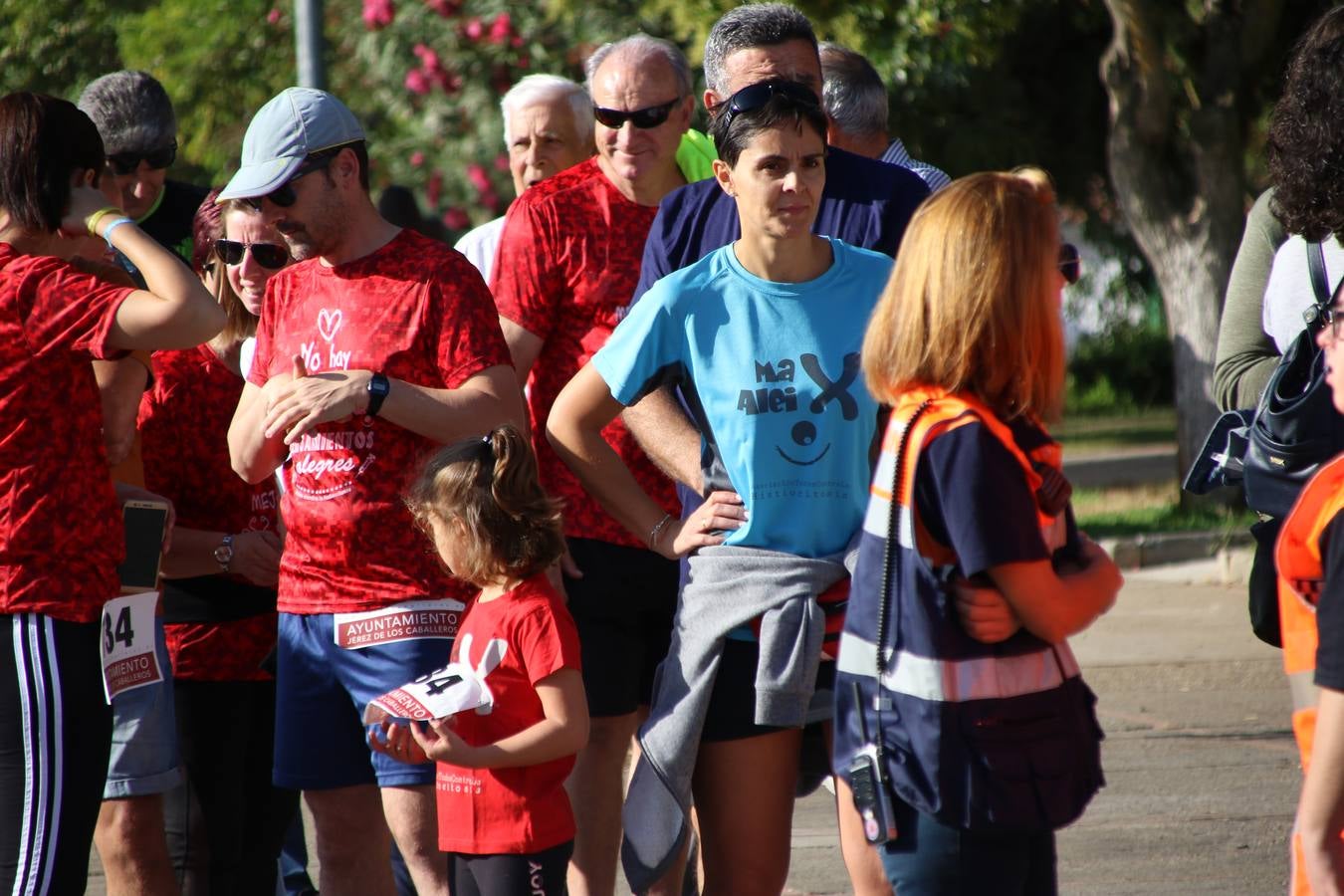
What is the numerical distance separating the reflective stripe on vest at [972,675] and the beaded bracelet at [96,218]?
186 centimetres

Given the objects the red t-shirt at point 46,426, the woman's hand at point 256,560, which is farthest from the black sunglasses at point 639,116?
the red t-shirt at point 46,426

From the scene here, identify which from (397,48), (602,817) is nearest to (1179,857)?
(602,817)

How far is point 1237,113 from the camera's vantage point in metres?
12.3

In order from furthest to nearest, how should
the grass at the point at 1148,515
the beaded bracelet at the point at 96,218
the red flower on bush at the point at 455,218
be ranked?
the red flower on bush at the point at 455,218, the grass at the point at 1148,515, the beaded bracelet at the point at 96,218

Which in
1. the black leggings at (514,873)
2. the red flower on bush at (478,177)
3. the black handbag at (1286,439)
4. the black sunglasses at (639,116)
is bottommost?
the black leggings at (514,873)

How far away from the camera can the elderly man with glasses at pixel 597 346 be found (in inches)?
167

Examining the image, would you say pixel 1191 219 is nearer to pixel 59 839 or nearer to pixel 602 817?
pixel 602 817

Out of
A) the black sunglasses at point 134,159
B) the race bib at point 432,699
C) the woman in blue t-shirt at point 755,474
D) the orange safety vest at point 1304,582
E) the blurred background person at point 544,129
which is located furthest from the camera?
the blurred background person at point 544,129

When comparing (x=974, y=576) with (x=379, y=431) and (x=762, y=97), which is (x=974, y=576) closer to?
(x=762, y=97)

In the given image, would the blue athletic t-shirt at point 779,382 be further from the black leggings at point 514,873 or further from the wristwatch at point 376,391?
the black leggings at point 514,873

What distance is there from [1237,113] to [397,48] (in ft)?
21.6

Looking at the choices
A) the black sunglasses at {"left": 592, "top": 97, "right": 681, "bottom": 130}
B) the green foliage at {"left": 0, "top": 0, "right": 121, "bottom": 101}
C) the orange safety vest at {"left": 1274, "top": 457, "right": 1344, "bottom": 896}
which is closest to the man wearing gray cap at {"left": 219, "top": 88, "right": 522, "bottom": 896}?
the black sunglasses at {"left": 592, "top": 97, "right": 681, "bottom": 130}

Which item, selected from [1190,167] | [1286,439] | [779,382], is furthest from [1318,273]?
[1190,167]

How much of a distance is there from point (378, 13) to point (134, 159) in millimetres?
9177
